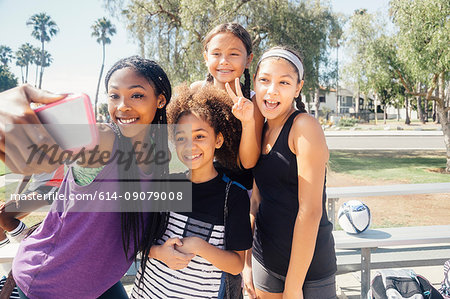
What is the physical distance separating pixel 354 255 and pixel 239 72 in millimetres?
2447

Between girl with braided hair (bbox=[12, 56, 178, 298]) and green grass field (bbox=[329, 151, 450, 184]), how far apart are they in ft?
26.3

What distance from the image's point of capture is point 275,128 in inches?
64.3

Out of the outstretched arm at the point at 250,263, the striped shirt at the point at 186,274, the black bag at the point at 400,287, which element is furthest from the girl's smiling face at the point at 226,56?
the black bag at the point at 400,287

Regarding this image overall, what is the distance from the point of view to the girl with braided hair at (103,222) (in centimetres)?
122

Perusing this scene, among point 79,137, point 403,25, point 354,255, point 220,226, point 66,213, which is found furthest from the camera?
point 403,25

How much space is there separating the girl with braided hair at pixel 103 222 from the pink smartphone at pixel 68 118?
31cm

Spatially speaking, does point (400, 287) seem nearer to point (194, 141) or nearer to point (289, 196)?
point (289, 196)

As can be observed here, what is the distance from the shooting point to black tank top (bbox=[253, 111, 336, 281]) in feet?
4.87

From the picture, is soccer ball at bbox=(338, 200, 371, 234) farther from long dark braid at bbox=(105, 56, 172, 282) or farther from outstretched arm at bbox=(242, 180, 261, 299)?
long dark braid at bbox=(105, 56, 172, 282)

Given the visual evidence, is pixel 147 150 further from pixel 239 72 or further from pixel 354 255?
pixel 354 255

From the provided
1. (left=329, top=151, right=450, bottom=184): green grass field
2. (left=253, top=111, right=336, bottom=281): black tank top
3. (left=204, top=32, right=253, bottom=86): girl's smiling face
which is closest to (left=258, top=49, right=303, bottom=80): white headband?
(left=253, top=111, right=336, bottom=281): black tank top

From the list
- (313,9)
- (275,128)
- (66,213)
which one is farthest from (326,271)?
(313,9)

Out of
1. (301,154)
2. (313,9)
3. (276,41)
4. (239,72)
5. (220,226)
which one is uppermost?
(313,9)

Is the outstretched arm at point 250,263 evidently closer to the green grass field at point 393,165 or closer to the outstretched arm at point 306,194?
the outstretched arm at point 306,194
